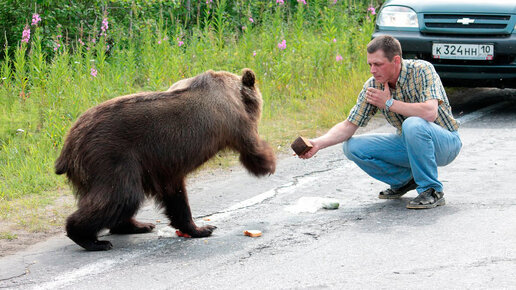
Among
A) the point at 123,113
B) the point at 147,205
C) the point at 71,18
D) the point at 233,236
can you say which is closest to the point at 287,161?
the point at 147,205

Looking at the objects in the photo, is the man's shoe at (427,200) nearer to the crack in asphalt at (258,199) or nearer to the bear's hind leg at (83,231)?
the crack in asphalt at (258,199)

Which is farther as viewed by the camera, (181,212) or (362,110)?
(362,110)

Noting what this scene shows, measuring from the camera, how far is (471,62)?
9.55 metres

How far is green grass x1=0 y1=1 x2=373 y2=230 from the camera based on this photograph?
752 centimetres

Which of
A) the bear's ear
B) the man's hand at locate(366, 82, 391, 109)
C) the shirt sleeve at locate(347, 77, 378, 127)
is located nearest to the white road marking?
the shirt sleeve at locate(347, 77, 378, 127)

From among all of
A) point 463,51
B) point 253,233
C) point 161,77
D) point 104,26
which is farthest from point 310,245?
point 104,26

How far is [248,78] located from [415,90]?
Result: 1.30 meters

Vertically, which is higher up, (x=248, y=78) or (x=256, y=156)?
(x=248, y=78)

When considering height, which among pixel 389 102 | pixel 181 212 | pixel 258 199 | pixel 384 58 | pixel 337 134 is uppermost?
pixel 384 58

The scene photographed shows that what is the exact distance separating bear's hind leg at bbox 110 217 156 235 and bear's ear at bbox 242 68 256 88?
1275 millimetres

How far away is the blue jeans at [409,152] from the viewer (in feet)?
19.4

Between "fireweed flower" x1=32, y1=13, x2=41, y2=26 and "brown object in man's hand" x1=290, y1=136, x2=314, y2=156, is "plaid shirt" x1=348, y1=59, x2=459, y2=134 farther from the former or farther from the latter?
"fireweed flower" x1=32, y1=13, x2=41, y2=26

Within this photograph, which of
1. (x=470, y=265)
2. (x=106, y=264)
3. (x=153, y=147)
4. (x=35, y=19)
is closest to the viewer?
(x=470, y=265)

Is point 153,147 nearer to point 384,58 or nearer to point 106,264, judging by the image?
point 106,264
